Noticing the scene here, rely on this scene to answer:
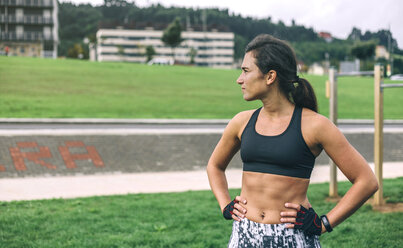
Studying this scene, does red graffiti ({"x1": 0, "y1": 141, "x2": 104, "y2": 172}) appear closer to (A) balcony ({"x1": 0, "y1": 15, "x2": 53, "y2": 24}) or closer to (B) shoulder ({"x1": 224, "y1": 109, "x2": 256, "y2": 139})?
(B) shoulder ({"x1": 224, "y1": 109, "x2": 256, "y2": 139})

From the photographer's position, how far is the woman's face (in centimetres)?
261

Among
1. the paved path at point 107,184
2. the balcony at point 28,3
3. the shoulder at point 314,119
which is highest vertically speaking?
the balcony at point 28,3

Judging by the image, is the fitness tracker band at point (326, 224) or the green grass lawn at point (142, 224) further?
the green grass lawn at point (142, 224)

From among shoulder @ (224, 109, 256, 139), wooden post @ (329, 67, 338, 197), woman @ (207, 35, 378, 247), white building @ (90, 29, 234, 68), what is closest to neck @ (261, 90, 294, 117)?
woman @ (207, 35, 378, 247)

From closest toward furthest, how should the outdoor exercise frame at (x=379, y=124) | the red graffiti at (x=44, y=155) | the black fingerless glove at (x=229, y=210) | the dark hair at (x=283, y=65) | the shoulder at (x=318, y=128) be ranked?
the shoulder at (x=318, y=128) → the dark hair at (x=283, y=65) → the black fingerless glove at (x=229, y=210) → the outdoor exercise frame at (x=379, y=124) → the red graffiti at (x=44, y=155)

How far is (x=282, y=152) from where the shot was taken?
2.49 meters

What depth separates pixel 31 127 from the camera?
17.8 metres

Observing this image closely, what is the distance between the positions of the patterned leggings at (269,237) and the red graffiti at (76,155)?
10660mm

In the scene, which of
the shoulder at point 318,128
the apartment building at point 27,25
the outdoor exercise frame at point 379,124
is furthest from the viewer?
the apartment building at point 27,25

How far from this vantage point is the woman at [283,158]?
8.19 feet

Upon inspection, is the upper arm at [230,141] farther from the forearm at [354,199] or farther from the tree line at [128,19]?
the tree line at [128,19]

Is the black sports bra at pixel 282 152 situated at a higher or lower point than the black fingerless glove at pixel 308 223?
higher

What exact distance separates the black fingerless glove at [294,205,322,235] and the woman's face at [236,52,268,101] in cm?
65

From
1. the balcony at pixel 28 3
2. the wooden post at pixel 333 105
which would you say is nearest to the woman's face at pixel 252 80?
the wooden post at pixel 333 105
